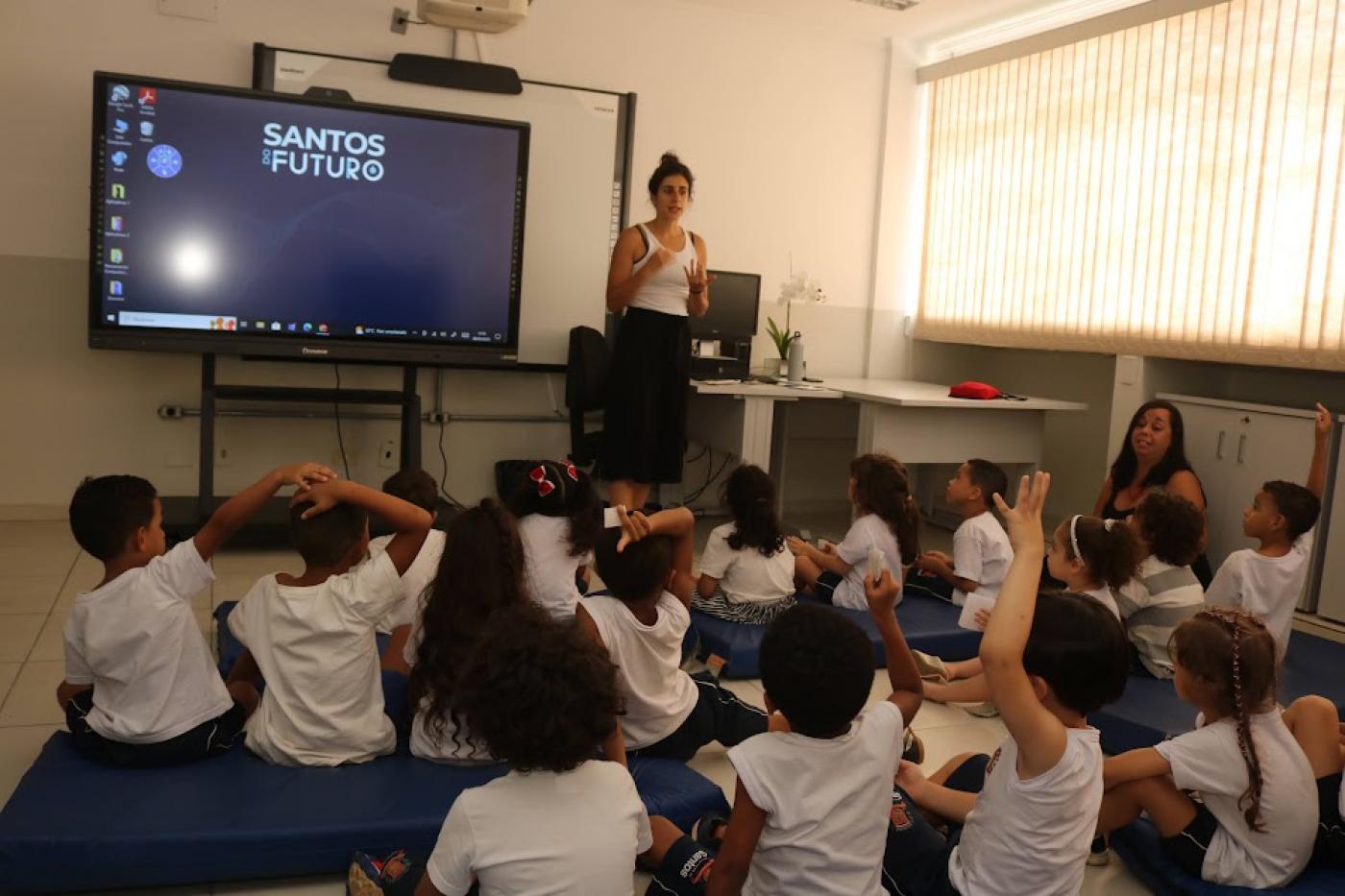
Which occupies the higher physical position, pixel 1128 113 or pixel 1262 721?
pixel 1128 113

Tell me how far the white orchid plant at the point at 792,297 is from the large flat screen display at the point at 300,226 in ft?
5.13

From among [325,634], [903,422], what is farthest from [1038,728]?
[903,422]

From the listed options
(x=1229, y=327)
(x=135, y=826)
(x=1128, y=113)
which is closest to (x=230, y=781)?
(x=135, y=826)

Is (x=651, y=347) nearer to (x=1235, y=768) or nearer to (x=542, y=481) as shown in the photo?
(x=542, y=481)

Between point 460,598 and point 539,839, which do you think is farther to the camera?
point 460,598

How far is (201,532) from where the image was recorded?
2334 mm

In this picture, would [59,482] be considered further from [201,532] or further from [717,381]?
[201,532]

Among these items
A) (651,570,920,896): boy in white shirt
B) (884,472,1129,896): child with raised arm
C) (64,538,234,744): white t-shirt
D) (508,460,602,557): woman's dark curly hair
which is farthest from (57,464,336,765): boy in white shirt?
(884,472,1129,896): child with raised arm

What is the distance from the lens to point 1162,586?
141 inches

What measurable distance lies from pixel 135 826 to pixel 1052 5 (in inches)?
222

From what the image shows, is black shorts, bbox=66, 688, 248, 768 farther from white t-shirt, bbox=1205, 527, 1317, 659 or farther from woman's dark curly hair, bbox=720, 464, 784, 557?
white t-shirt, bbox=1205, 527, 1317, 659

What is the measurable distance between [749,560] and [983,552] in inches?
32.2

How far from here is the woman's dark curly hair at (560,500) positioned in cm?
300

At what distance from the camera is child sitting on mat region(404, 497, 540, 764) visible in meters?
2.43
